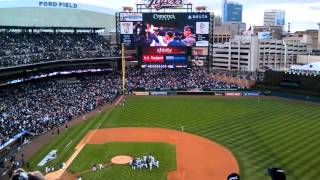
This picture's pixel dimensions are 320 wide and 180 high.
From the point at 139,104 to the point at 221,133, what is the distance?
2105cm

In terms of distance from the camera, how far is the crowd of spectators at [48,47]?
55866mm

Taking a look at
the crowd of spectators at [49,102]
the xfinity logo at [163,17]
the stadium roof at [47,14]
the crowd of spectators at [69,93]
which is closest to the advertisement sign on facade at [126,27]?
the xfinity logo at [163,17]

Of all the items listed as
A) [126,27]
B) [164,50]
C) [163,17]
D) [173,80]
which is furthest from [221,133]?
[126,27]

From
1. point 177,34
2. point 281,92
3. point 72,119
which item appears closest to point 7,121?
point 72,119

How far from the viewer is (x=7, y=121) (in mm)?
40500

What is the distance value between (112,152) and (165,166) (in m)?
5.80

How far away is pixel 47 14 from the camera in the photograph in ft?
248

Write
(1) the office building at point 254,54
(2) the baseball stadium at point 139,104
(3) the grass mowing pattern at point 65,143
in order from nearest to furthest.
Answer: (2) the baseball stadium at point 139,104 < (3) the grass mowing pattern at point 65,143 < (1) the office building at point 254,54

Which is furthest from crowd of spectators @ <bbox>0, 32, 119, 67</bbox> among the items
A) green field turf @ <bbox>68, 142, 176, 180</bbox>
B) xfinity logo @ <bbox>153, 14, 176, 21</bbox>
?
green field turf @ <bbox>68, 142, 176, 180</bbox>

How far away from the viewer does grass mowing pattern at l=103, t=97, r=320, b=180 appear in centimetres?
3059

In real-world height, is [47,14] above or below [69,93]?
above

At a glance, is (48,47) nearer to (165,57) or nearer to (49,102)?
(49,102)

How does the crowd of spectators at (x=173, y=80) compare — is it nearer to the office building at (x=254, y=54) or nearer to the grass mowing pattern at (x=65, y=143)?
the grass mowing pattern at (x=65, y=143)

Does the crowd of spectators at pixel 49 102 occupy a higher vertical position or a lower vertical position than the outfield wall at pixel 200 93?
higher
